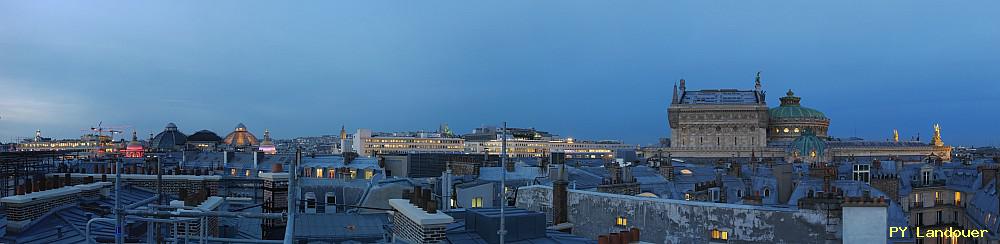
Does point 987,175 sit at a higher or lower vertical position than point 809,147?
lower

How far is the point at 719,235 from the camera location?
76.2 feet

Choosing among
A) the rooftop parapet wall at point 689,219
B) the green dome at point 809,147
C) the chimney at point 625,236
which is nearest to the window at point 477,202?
the rooftop parapet wall at point 689,219

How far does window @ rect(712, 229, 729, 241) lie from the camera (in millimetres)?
23031

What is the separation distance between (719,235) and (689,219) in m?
1.02

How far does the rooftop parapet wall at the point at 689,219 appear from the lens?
70.7 feet

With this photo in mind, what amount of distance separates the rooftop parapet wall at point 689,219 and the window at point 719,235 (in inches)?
3.6

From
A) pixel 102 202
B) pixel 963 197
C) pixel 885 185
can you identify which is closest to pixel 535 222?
pixel 102 202

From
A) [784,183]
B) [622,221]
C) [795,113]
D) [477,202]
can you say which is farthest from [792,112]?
[622,221]

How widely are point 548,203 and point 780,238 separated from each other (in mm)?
9542

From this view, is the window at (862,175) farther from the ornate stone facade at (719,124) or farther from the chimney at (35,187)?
the ornate stone facade at (719,124)

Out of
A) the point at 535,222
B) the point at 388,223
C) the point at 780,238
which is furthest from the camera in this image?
the point at 780,238

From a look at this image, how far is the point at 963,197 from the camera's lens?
49.0 metres

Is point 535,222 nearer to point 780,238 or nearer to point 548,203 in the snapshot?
point 780,238

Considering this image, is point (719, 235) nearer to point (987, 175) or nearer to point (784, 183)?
point (784, 183)
